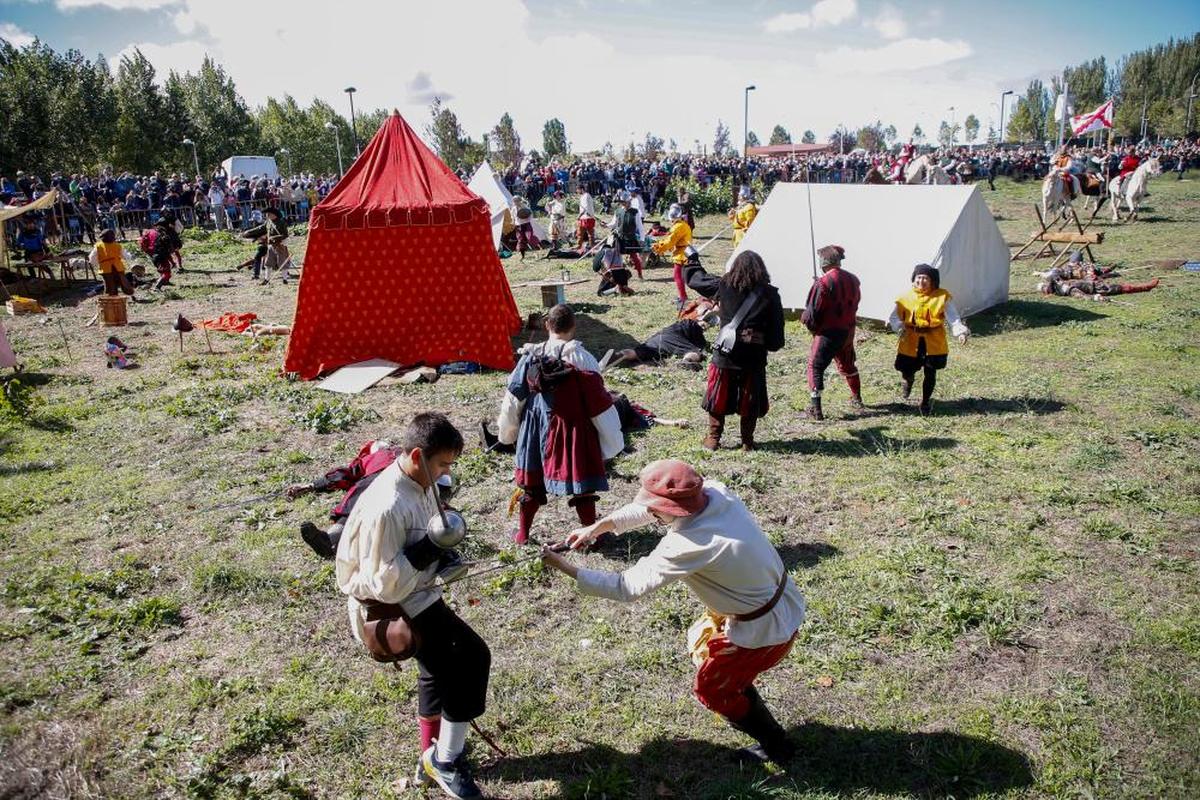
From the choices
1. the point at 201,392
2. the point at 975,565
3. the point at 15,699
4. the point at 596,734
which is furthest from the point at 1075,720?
the point at 201,392

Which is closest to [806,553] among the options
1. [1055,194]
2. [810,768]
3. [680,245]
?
[810,768]

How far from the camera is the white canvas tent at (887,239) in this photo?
36.4 feet

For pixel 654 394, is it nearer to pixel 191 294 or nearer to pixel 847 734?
pixel 847 734

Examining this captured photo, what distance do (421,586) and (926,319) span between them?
19.7 feet

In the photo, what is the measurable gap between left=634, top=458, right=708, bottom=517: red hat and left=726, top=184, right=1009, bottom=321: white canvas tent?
8.35 m

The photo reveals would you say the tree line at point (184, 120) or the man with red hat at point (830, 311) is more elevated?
the tree line at point (184, 120)

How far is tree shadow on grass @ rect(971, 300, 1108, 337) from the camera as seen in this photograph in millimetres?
11242

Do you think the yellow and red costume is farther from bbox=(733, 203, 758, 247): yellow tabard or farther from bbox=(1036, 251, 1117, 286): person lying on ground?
bbox=(1036, 251, 1117, 286): person lying on ground

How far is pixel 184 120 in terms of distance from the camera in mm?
40469

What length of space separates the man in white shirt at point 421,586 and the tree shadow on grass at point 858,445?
14.9 ft

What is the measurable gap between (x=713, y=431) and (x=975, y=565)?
259 cm

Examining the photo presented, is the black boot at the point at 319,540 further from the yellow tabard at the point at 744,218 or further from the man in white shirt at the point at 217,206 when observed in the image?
the man in white shirt at the point at 217,206

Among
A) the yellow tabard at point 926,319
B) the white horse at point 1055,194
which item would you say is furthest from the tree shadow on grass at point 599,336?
the white horse at point 1055,194

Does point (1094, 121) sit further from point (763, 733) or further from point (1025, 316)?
point (763, 733)
